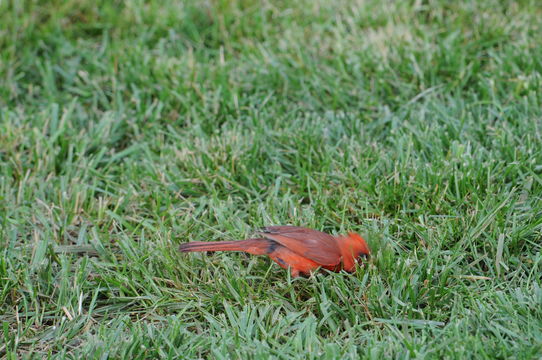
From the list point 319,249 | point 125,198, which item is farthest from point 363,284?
point 125,198

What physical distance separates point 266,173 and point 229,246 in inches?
36.5

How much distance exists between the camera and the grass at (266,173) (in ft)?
9.91

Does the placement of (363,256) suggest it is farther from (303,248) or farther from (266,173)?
(266,173)

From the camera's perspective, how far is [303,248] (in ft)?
10.4

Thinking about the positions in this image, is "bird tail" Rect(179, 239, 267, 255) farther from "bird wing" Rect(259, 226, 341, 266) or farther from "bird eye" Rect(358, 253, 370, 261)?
"bird eye" Rect(358, 253, 370, 261)

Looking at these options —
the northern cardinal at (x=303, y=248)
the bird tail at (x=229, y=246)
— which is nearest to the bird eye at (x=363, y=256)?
the northern cardinal at (x=303, y=248)

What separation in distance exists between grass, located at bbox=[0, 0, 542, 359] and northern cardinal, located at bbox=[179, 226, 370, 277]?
0.08 meters

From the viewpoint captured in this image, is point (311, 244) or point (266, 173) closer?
point (311, 244)

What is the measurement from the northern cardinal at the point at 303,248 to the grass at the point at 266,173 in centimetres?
8

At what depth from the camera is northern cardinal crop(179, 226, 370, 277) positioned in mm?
3191

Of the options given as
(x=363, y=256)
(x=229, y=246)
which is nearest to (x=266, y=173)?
(x=229, y=246)

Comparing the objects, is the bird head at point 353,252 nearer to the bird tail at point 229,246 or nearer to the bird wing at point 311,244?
the bird wing at point 311,244

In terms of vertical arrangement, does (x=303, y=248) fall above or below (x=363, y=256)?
above

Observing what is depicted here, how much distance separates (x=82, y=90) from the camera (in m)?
5.04
